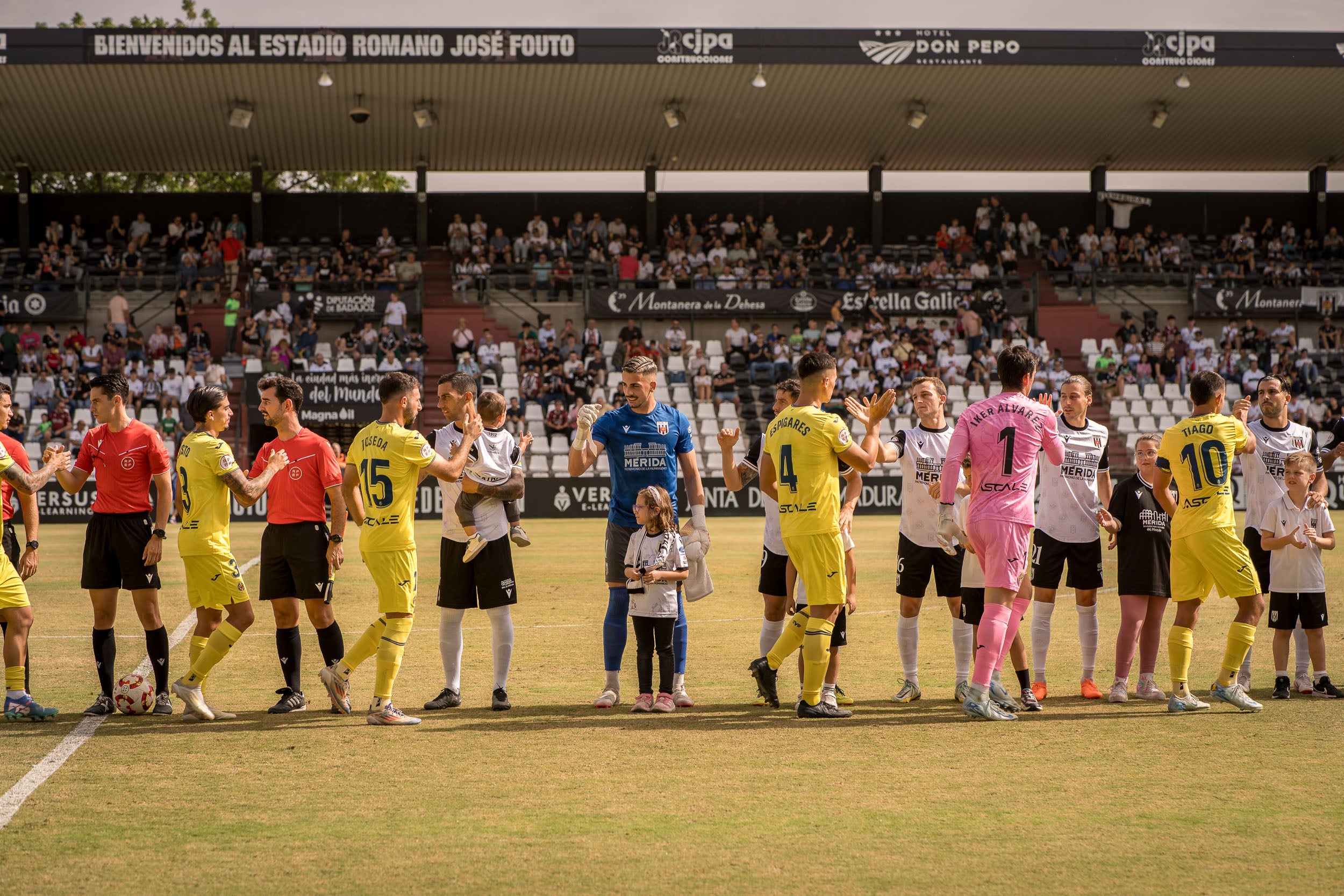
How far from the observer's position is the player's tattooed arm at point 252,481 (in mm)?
7648

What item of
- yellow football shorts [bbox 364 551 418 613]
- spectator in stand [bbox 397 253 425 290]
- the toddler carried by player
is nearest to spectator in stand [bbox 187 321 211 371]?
spectator in stand [bbox 397 253 425 290]

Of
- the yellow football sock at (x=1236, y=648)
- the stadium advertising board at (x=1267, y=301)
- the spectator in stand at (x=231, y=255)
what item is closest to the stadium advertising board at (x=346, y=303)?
the spectator in stand at (x=231, y=255)

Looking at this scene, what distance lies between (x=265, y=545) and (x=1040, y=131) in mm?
34756

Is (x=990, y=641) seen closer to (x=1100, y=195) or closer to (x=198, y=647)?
(x=198, y=647)

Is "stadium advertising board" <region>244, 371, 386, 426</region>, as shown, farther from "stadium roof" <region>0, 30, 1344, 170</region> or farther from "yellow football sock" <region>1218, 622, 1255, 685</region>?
"yellow football sock" <region>1218, 622, 1255, 685</region>

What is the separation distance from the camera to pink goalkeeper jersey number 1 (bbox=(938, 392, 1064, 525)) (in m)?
7.59

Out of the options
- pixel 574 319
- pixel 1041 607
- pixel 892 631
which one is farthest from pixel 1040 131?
pixel 1041 607

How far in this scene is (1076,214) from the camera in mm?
42438

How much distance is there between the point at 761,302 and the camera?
3638cm

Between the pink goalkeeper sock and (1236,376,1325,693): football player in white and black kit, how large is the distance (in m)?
2.24

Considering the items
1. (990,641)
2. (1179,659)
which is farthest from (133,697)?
(1179,659)

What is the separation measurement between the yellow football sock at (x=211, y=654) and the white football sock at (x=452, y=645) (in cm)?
130

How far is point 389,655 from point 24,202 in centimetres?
3808

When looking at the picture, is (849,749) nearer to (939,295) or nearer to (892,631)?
(892,631)
